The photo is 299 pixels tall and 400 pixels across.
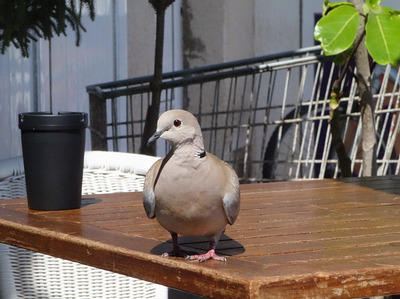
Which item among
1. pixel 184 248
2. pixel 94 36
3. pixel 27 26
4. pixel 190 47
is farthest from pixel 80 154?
pixel 190 47

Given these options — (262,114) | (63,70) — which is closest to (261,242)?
(63,70)

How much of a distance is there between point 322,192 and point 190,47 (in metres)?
4.21

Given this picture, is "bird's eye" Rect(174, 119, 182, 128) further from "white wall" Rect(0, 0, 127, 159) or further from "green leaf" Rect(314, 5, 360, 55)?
"white wall" Rect(0, 0, 127, 159)

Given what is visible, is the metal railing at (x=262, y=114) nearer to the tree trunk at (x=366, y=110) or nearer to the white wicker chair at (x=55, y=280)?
the tree trunk at (x=366, y=110)

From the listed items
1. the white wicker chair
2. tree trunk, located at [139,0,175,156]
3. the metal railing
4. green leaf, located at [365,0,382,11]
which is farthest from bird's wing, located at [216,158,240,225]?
tree trunk, located at [139,0,175,156]

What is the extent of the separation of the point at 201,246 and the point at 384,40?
116cm

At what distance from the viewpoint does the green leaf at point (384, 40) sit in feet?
8.45

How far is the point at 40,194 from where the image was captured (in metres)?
2.18

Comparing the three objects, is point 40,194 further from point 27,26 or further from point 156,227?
point 27,26

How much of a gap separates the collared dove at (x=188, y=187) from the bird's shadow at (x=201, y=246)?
0.09 meters

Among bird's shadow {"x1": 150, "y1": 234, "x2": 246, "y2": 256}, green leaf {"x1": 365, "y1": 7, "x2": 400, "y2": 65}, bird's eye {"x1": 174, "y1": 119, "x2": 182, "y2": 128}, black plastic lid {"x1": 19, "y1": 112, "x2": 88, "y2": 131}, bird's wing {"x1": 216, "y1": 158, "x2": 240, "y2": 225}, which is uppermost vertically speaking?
green leaf {"x1": 365, "y1": 7, "x2": 400, "y2": 65}

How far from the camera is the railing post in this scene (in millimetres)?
4275

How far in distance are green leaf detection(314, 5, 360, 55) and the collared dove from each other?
1.20 m

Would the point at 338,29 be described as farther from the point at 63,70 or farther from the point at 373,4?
the point at 63,70
